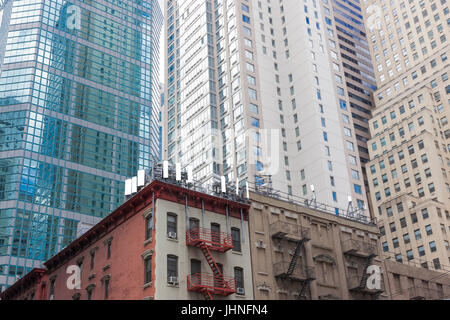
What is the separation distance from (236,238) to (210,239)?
3.54 meters

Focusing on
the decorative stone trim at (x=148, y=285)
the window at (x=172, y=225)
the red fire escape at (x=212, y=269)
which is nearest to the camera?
the decorative stone trim at (x=148, y=285)

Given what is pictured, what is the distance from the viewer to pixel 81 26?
491ft

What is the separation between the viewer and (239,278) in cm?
5128

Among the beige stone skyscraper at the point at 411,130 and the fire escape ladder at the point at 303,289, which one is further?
the beige stone skyscraper at the point at 411,130

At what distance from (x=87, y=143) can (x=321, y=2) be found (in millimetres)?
61835

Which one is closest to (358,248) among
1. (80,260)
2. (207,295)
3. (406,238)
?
(207,295)

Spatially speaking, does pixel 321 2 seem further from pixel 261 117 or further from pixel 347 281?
pixel 347 281

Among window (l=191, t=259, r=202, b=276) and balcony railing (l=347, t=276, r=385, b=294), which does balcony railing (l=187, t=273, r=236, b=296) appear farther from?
balcony railing (l=347, t=276, r=385, b=294)

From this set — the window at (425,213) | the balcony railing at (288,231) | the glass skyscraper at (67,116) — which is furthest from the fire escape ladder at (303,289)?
the glass skyscraper at (67,116)

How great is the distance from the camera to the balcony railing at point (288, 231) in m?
54.9

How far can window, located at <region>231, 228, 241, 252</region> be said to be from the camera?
52.4 metres

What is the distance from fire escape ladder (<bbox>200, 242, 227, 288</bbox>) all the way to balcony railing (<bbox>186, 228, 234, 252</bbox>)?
0.51 meters

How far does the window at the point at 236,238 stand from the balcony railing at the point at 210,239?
0.99m

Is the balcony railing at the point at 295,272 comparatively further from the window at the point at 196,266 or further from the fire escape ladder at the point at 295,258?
the window at the point at 196,266
